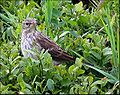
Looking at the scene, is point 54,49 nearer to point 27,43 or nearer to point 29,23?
point 27,43

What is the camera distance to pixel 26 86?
4324 mm

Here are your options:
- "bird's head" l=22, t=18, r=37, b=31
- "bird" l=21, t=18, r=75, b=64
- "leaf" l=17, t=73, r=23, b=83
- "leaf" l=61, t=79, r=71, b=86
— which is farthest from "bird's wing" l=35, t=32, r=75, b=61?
"leaf" l=17, t=73, r=23, b=83

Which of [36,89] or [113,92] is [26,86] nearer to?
[36,89]

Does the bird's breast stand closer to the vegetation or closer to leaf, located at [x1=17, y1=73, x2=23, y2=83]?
the vegetation

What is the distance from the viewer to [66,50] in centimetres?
537

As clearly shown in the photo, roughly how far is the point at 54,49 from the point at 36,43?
262mm

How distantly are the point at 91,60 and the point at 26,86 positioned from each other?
3.17 ft

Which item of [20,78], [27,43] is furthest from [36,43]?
[20,78]

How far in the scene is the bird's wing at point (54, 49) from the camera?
5.21 metres

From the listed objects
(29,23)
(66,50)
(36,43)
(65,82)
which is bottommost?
(65,82)

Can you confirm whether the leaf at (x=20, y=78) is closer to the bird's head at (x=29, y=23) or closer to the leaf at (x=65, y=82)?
the leaf at (x=65, y=82)

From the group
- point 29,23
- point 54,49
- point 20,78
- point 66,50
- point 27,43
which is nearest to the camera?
point 20,78

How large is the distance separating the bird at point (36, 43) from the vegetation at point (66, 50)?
0.08m

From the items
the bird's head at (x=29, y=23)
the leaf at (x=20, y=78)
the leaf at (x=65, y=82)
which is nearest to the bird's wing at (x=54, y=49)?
the bird's head at (x=29, y=23)
